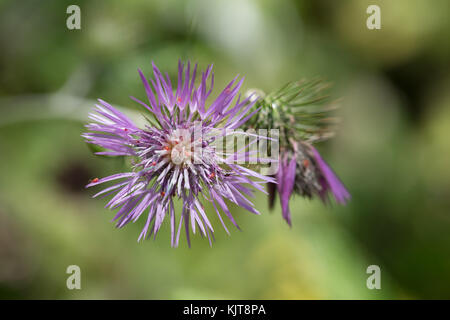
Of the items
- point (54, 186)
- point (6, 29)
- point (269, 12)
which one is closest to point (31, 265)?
point (54, 186)

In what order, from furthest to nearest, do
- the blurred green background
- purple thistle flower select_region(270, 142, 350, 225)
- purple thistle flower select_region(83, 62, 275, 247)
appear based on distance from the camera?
the blurred green background < purple thistle flower select_region(270, 142, 350, 225) < purple thistle flower select_region(83, 62, 275, 247)

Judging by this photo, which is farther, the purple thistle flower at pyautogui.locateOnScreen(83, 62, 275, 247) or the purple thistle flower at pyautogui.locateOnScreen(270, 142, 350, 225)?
the purple thistle flower at pyautogui.locateOnScreen(270, 142, 350, 225)

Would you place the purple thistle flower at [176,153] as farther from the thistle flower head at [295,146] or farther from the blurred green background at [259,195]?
the blurred green background at [259,195]

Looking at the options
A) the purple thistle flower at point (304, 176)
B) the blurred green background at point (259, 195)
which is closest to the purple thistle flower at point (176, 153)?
the purple thistle flower at point (304, 176)

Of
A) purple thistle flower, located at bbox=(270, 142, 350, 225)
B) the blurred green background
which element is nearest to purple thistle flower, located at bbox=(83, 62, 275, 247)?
purple thistle flower, located at bbox=(270, 142, 350, 225)

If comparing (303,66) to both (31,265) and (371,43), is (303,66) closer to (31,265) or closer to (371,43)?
(371,43)

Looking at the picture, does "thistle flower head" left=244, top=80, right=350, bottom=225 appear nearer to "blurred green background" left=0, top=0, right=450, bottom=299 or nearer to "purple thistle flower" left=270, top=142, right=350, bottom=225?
"purple thistle flower" left=270, top=142, right=350, bottom=225
